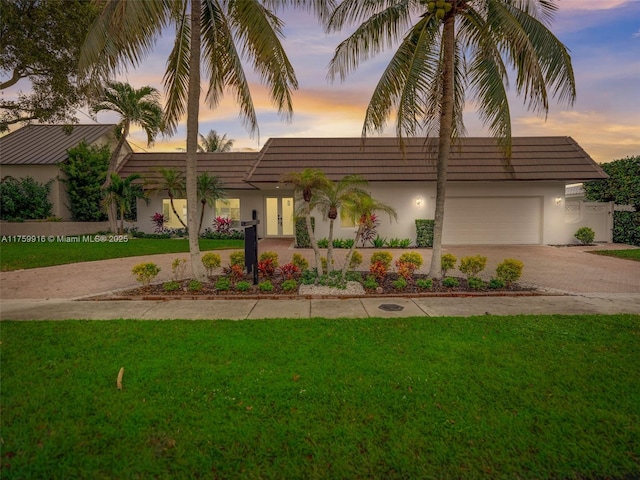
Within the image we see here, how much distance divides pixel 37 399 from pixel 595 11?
14.7 meters

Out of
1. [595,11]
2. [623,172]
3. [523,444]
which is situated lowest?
[523,444]

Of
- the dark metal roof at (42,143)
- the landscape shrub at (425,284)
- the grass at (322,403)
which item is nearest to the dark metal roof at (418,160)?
the landscape shrub at (425,284)

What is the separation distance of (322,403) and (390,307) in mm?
3771

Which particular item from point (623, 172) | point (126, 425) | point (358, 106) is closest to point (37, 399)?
point (126, 425)

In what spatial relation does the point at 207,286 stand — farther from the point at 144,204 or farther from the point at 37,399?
the point at 144,204

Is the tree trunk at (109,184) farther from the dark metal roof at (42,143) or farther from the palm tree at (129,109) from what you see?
the dark metal roof at (42,143)

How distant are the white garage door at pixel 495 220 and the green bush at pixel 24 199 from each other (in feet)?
75.7

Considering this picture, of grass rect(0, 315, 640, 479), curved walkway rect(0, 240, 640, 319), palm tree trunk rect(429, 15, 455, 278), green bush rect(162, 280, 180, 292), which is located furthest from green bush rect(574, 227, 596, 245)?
green bush rect(162, 280, 180, 292)

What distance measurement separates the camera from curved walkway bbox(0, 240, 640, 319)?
652 cm

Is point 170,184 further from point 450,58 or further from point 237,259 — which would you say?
point 450,58

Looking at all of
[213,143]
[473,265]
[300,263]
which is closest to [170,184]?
[300,263]

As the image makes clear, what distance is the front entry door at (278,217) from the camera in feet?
69.3

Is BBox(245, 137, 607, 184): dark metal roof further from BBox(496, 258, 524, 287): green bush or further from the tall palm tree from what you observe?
BBox(496, 258, 524, 287): green bush

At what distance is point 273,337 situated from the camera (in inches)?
203
